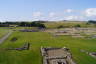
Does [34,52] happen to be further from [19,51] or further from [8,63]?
[8,63]

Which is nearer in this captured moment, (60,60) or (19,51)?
(60,60)

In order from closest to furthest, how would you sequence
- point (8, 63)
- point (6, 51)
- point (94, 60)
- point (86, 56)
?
1. point (8, 63)
2. point (94, 60)
3. point (86, 56)
4. point (6, 51)

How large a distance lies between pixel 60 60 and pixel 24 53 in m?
8.52

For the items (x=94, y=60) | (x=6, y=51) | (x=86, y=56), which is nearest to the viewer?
(x=94, y=60)

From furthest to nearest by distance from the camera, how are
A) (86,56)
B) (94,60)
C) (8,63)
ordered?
(86,56), (94,60), (8,63)

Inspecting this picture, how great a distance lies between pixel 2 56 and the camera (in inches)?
1179

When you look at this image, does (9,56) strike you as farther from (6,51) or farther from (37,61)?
(37,61)

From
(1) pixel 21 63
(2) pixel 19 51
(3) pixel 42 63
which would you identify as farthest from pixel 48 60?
(2) pixel 19 51

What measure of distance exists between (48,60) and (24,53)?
677cm

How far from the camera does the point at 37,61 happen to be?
27.4 meters

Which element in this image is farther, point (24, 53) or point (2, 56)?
point (24, 53)

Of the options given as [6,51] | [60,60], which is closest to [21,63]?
[60,60]

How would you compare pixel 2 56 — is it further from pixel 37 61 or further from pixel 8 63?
pixel 37 61

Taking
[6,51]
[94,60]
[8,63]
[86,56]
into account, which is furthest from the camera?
[6,51]
